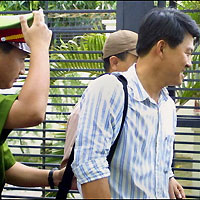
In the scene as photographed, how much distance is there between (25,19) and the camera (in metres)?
2.51

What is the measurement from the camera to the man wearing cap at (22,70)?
2389mm

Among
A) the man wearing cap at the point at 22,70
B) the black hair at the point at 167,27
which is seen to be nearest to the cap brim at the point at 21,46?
the man wearing cap at the point at 22,70

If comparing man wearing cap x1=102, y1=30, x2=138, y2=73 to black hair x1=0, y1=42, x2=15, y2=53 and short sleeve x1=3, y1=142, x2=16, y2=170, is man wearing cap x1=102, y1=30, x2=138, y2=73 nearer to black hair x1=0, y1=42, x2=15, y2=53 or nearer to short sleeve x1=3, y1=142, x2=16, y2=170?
short sleeve x1=3, y1=142, x2=16, y2=170

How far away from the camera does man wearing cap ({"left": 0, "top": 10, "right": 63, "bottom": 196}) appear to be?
2.39 metres

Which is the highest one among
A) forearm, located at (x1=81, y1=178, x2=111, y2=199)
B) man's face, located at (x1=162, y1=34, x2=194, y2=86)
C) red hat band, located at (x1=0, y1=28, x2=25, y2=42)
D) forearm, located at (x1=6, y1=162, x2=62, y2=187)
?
red hat band, located at (x1=0, y1=28, x2=25, y2=42)

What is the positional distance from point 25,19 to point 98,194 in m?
0.87

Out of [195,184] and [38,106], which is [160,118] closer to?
[38,106]

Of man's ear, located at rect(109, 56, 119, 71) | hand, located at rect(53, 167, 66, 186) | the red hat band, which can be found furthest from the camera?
man's ear, located at rect(109, 56, 119, 71)

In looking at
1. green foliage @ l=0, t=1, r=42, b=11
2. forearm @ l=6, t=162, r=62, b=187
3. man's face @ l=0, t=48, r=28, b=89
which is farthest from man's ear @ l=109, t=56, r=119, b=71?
green foliage @ l=0, t=1, r=42, b=11

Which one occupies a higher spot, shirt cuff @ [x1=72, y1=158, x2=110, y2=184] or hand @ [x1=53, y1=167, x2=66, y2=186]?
shirt cuff @ [x1=72, y1=158, x2=110, y2=184]

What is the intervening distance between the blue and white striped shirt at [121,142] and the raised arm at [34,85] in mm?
193

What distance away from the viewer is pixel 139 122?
2393 mm

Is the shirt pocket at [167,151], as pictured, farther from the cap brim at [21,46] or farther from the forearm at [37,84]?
the cap brim at [21,46]

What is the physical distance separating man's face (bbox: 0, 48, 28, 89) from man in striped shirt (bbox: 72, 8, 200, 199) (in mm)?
464
